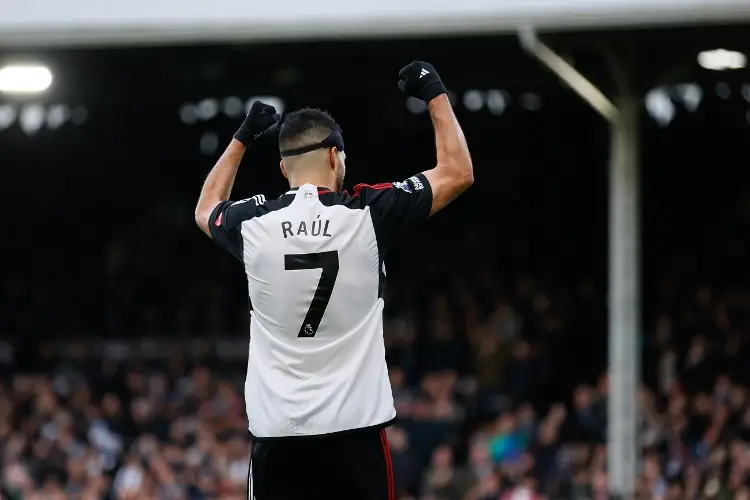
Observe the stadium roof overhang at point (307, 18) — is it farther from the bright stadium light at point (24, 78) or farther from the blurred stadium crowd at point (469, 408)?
the blurred stadium crowd at point (469, 408)

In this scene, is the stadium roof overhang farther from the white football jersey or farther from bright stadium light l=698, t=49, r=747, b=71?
the white football jersey

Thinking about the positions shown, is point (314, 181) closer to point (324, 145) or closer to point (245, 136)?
point (324, 145)

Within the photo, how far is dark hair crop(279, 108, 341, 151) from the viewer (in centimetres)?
381

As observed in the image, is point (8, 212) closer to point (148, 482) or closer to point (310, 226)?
point (148, 482)

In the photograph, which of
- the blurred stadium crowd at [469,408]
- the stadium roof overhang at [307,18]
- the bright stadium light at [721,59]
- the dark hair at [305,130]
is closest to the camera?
the dark hair at [305,130]

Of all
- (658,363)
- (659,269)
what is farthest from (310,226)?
(659,269)

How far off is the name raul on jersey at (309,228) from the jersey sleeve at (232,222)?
147 mm

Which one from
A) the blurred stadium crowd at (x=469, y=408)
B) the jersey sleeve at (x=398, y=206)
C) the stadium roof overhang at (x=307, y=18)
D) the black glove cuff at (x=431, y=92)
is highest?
the stadium roof overhang at (x=307, y=18)

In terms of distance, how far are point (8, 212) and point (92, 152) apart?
4.41ft

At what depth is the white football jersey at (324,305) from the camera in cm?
370

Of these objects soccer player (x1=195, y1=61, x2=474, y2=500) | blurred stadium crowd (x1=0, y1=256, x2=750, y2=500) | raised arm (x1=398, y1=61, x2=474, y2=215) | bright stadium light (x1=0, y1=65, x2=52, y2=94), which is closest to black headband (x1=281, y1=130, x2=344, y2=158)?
soccer player (x1=195, y1=61, x2=474, y2=500)

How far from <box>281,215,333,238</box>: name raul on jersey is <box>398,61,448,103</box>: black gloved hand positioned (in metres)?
0.45

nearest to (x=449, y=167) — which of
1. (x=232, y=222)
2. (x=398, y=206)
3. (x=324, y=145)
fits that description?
(x=398, y=206)

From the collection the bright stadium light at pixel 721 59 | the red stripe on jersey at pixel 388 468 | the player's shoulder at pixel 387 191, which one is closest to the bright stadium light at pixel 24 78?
the bright stadium light at pixel 721 59
